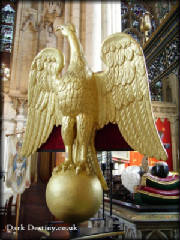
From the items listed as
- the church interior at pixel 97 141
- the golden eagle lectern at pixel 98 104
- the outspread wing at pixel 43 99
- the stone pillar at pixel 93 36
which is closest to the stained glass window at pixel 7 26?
the church interior at pixel 97 141

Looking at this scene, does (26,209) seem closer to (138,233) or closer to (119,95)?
(138,233)

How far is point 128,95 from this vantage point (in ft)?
4.16

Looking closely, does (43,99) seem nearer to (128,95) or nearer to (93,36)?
(128,95)

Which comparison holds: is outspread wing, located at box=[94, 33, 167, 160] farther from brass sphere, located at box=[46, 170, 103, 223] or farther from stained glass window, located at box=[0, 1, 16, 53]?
stained glass window, located at box=[0, 1, 16, 53]

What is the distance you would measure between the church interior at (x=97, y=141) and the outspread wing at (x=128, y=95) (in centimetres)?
16

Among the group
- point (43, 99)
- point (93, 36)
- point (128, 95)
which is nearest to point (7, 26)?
point (93, 36)

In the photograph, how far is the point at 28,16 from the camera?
6.56 metres

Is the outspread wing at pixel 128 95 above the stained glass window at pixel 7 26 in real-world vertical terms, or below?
below

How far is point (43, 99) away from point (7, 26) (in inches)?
258

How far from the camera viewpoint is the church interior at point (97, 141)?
141 cm

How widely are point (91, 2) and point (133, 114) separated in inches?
111

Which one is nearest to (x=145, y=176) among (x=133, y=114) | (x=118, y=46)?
(x=133, y=114)

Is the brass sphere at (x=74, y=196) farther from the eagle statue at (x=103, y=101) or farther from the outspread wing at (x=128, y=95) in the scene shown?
the outspread wing at (x=128, y=95)

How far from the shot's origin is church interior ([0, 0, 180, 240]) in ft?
4.61
